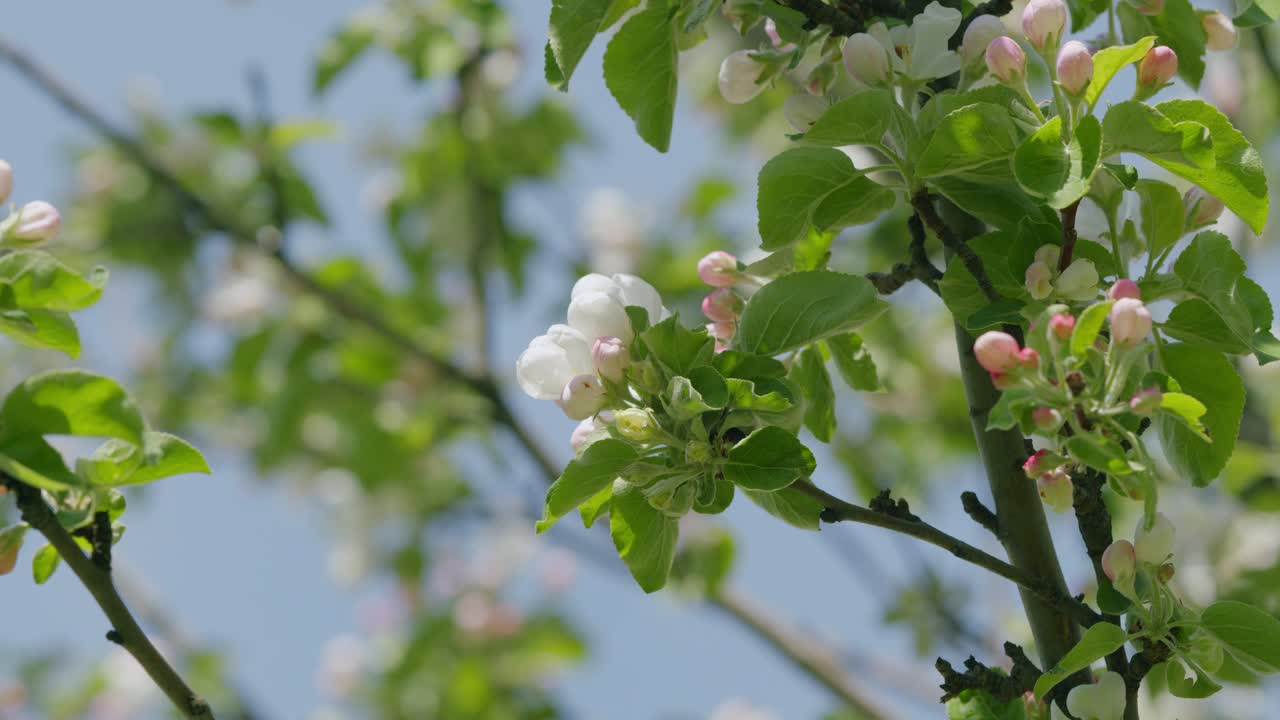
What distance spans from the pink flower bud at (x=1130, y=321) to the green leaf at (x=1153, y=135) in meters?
0.15

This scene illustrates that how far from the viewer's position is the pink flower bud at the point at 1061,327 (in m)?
0.88

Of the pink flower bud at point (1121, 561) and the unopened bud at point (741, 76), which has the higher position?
the unopened bud at point (741, 76)

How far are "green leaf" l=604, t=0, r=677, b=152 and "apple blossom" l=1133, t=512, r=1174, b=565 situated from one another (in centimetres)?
56

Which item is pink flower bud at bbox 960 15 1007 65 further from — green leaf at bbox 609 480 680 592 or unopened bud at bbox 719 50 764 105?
green leaf at bbox 609 480 680 592

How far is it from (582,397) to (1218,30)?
0.76 metres

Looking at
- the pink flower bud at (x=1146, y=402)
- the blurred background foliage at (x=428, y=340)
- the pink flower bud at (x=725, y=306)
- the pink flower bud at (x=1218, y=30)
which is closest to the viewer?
the pink flower bud at (x=1146, y=402)

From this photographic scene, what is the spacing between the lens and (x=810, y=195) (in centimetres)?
110

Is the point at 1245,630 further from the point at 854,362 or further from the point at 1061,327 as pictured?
the point at 854,362

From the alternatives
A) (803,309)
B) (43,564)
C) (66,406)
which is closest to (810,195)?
(803,309)

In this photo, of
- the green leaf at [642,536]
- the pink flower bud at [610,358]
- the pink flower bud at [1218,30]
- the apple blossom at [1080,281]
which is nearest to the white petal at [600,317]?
the pink flower bud at [610,358]

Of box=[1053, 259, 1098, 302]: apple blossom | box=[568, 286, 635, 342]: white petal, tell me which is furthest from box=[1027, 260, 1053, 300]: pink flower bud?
box=[568, 286, 635, 342]: white petal

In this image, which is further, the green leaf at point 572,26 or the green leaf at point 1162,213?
the green leaf at point 572,26

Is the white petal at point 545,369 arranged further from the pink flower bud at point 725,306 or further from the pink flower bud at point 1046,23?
the pink flower bud at point 1046,23

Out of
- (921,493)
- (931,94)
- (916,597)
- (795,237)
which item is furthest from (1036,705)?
(921,493)
